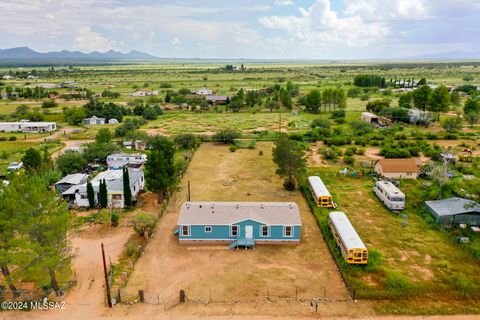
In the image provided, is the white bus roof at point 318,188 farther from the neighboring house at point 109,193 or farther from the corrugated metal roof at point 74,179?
the corrugated metal roof at point 74,179

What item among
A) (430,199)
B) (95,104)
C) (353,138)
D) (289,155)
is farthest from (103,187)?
(95,104)

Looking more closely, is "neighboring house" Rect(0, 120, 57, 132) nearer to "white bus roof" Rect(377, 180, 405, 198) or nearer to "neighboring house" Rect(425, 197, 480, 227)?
"white bus roof" Rect(377, 180, 405, 198)

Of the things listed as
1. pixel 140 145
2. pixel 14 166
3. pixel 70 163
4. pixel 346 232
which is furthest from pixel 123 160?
pixel 346 232

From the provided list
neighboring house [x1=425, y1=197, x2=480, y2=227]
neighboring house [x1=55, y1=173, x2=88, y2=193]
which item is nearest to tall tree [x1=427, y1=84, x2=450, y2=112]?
neighboring house [x1=425, y1=197, x2=480, y2=227]

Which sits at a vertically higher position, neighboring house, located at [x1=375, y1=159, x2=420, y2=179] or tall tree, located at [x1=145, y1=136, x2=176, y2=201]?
tall tree, located at [x1=145, y1=136, x2=176, y2=201]

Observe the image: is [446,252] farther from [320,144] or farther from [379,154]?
[320,144]

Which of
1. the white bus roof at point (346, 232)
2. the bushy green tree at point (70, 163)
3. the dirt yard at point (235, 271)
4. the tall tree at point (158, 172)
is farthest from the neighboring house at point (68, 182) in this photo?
the white bus roof at point (346, 232)
